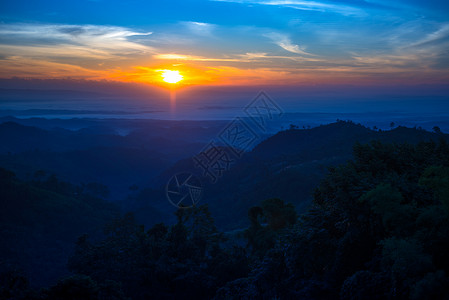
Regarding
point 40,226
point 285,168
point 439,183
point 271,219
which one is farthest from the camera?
point 285,168

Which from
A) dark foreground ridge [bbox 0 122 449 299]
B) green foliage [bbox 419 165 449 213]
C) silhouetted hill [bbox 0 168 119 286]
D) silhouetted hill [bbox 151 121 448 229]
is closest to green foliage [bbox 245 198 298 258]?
dark foreground ridge [bbox 0 122 449 299]

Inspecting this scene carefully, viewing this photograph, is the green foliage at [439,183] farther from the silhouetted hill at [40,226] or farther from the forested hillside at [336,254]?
the silhouetted hill at [40,226]

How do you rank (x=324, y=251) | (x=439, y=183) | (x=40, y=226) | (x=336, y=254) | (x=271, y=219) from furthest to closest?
(x=40, y=226) → (x=271, y=219) → (x=324, y=251) → (x=336, y=254) → (x=439, y=183)

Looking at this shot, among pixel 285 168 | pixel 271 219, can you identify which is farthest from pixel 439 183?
pixel 285 168

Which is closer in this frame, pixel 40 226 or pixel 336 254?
pixel 336 254

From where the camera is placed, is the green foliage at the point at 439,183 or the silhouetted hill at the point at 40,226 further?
the silhouetted hill at the point at 40,226

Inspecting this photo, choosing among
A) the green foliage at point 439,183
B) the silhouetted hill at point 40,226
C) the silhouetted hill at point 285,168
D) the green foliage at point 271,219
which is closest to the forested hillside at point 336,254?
the green foliage at point 439,183

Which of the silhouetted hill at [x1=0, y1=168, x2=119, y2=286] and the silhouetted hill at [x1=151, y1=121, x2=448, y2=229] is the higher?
the silhouetted hill at [x1=151, y1=121, x2=448, y2=229]

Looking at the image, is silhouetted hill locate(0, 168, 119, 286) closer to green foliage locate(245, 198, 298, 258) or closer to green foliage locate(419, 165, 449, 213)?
green foliage locate(245, 198, 298, 258)

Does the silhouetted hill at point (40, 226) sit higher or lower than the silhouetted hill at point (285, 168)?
lower

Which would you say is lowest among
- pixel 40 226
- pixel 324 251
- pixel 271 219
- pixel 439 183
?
pixel 40 226

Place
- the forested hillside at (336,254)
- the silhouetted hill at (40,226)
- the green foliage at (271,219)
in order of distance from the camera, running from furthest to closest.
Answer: the silhouetted hill at (40,226) < the green foliage at (271,219) < the forested hillside at (336,254)

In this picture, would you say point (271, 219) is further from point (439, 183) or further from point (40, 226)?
point (40, 226)

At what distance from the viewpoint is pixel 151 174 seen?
351ft
